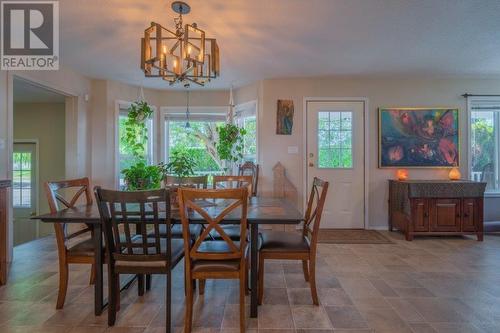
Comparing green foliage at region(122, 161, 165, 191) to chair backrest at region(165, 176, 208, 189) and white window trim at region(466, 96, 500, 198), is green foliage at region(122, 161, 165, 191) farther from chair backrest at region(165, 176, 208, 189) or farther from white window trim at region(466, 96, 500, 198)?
white window trim at region(466, 96, 500, 198)

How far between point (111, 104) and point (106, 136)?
0.54 metres

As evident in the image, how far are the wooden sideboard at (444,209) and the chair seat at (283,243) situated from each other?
7.78 ft

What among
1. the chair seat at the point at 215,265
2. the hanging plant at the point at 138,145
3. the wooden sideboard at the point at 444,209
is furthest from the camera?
the hanging plant at the point at 138,145

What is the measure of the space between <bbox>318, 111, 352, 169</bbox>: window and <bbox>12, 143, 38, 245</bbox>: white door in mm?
5527

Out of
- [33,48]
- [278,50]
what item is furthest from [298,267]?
[33,48]

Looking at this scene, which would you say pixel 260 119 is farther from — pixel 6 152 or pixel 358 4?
pixel 6 152

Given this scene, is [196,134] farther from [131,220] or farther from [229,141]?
[131,220]

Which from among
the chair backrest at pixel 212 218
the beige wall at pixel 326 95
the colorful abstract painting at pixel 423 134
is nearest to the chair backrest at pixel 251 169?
the beige wall at pixel 326 95

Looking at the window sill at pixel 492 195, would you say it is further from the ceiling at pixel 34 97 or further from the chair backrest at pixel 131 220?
the ceiling at pixel 34 97

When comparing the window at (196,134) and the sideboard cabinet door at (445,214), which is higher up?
the window at (196,134)

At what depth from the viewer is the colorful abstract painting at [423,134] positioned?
4250 millimetres

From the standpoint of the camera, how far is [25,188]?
5328mm

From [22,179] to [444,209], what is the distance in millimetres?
7483

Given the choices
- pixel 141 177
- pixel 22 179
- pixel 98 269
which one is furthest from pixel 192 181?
pixel 22 179
